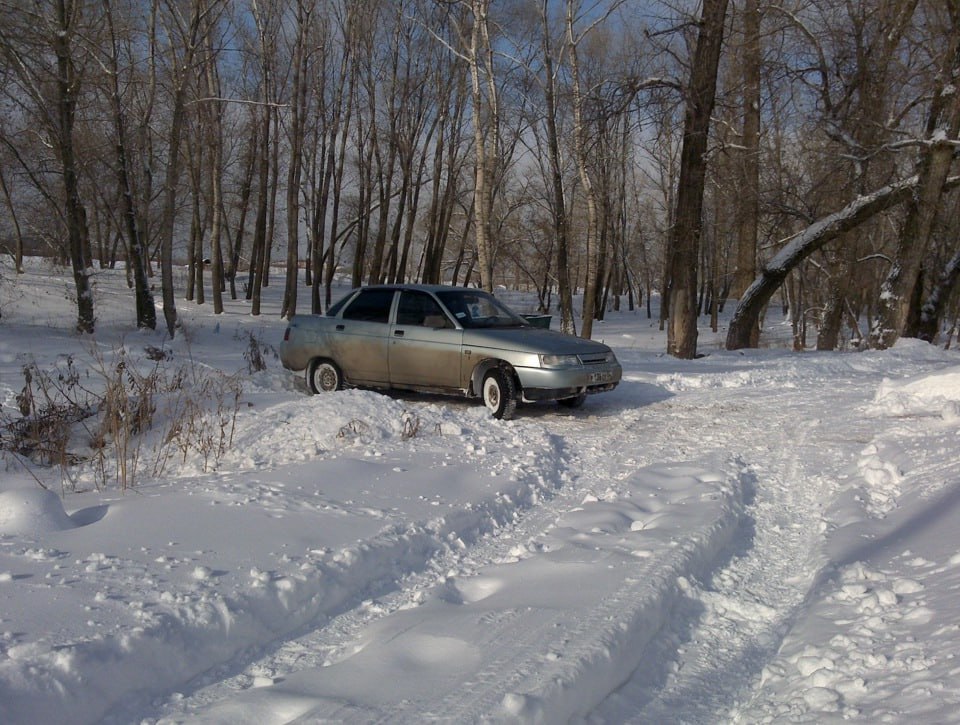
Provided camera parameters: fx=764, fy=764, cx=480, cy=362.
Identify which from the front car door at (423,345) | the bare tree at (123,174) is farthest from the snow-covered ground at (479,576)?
the bare tree at (123,174)

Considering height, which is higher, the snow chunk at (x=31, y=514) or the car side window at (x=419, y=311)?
the car side window at (x=419, y=311)

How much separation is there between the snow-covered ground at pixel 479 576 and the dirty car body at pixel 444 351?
1.26 metres

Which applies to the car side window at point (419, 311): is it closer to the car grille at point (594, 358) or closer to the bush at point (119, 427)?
the car grille at point (594, 358)

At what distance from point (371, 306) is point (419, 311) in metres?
0.83

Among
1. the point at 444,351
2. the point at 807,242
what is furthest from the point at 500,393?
the point at 807,242

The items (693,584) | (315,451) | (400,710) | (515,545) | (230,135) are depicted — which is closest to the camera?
(400,710)

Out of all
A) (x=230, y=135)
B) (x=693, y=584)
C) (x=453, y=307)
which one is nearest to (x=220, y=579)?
(x=693, y=584)

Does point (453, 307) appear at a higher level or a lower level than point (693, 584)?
higher

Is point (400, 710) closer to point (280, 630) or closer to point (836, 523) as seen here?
point (280, 630)

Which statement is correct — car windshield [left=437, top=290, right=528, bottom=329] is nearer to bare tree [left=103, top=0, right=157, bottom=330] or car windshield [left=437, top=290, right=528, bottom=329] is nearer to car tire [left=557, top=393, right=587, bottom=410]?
car tire [left=557, top=393, right=587, bottom=410]

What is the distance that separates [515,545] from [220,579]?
1.84 m

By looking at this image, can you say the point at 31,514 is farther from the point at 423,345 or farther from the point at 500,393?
the point at 423,345

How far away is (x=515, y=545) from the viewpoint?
4871 millimetres

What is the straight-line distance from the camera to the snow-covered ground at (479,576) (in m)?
3.00
